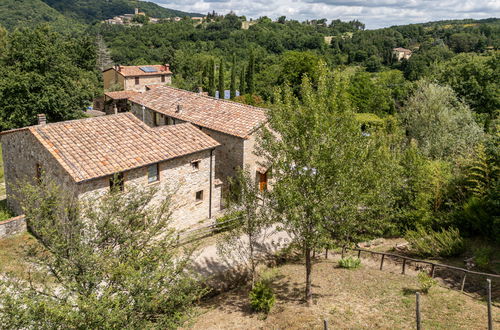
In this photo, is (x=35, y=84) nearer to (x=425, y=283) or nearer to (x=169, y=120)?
(x=169, y=120)

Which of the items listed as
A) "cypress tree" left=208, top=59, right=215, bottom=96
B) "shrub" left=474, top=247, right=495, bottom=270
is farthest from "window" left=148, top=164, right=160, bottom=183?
"cypress tree" left=208, top=59, right=215, bottom=96

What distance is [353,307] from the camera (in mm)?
14180

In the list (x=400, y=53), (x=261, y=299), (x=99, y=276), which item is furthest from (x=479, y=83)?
(x=400, y=53)

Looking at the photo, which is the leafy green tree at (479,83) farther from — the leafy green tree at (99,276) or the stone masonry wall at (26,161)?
the leafy green tree at (99,276)

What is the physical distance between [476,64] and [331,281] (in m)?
37.7

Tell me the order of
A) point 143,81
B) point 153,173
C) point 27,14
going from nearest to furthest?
point 153,173, point 143,81, point 27,14

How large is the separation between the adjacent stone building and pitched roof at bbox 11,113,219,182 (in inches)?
1746

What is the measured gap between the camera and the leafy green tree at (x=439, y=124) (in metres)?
28.2

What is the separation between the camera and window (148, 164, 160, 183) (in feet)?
66.3

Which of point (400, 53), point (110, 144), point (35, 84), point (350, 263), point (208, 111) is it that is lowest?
point (350, 263)

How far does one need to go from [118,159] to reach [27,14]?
17435 centimetres

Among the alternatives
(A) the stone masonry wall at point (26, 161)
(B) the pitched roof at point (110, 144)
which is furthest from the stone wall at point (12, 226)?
(B) the pitched roof at point (110, 144)

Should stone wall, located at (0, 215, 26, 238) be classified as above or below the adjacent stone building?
below

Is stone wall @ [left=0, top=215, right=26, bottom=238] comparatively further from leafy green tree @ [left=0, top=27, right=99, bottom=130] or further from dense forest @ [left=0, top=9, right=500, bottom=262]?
leafy green tree @ [left=0, top=27, right=99, bottom=130]
